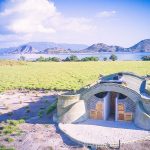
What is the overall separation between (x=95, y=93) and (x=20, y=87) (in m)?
35.4

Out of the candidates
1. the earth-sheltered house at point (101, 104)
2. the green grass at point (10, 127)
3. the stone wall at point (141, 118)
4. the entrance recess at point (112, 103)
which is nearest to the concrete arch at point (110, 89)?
the earth-sheltered house at point (101, 104)

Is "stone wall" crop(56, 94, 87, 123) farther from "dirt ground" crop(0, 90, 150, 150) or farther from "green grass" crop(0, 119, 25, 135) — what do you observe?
"green grass" crop(0, 119, 25, 135)

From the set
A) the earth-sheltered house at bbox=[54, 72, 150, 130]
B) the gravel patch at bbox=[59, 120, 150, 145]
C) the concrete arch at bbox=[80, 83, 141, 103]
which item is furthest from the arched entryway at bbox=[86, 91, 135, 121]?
the gravel patch at bbox=[59, 120, 150, 145]

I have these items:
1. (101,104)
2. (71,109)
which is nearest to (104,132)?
(101,104)

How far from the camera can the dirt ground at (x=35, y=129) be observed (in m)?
27.2

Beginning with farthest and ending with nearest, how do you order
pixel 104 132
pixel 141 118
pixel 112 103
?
1. pixel 112 103
2. pixel 141 118
3. pixel 104 132

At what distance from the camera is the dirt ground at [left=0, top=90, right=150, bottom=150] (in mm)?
27219

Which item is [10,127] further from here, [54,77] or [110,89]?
[54,77]

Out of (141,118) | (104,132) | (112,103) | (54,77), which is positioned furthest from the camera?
(54,77)

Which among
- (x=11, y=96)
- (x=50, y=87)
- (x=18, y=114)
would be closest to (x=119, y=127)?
(x=18, y=114)

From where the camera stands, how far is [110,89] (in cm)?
3328

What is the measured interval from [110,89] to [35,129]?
9.18 m

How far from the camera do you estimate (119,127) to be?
31.1m

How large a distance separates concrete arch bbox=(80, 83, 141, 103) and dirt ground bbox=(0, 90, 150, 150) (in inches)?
194
